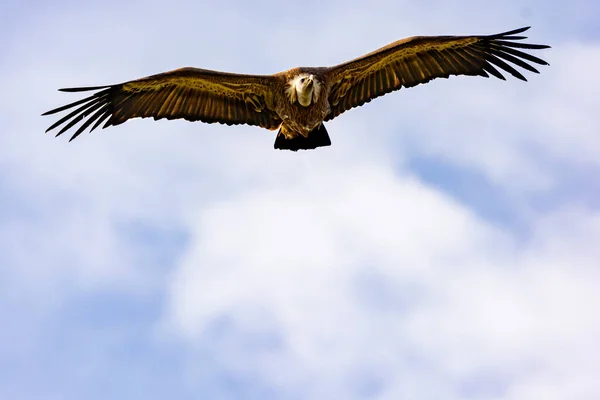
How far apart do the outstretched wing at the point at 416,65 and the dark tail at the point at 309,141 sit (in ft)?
1.25

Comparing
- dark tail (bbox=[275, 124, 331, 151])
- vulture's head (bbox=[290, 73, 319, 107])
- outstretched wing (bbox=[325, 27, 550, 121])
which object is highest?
outstretched wing (bbox=[325, 27, 550, 121])

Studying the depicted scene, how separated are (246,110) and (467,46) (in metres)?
3.53

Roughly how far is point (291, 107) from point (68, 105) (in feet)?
10.9

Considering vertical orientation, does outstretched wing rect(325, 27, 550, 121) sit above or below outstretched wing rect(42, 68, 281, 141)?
above

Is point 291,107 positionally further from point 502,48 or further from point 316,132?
point 502,48

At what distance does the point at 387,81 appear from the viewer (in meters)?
21.2

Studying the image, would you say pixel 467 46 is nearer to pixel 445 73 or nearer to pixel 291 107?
pixel 445 73

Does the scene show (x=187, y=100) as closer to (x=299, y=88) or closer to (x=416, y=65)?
(x=299, y=88)

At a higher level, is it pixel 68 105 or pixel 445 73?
pixel 445 73

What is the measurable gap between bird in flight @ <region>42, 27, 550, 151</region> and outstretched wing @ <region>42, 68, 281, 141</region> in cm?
2

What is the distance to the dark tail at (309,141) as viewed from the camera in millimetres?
20672

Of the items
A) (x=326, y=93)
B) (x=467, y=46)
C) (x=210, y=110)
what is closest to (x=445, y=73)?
(x=467, y=46)

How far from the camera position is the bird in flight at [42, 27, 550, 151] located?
20.5 meters

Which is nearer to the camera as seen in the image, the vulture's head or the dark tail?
the vulture's head
